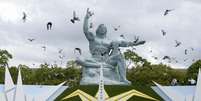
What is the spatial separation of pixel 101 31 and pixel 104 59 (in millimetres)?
1702

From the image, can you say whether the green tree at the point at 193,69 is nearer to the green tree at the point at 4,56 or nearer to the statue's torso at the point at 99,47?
the green tree at the point at 4,56

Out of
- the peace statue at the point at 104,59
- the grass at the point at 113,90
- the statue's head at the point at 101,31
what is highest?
the statue's head at the point at 101,31

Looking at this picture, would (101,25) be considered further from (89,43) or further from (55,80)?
(55,80)

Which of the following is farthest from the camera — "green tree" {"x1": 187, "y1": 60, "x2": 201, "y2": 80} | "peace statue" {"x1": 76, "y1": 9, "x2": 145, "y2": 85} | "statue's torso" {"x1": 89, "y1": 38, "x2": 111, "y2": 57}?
"green tree" {"x1": 187, "y1": 60, "x2": 201, "y2": 80}

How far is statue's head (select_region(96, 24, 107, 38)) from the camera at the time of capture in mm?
35369

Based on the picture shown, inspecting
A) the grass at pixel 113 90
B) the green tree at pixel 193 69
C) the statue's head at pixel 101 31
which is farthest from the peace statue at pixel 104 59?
the green tree at pixel 193 69

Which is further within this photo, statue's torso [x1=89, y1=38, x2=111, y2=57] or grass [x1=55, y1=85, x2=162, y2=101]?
statue's torso [x1=89, y1=38, x2=111, y2=57]

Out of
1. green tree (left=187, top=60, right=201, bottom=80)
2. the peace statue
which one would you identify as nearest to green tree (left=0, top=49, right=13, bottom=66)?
green tree (left=187, top=60, right=201, bottom=80)

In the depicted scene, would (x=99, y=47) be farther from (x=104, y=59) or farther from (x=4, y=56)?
(x=4, y=56)

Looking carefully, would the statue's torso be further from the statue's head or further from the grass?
the grass

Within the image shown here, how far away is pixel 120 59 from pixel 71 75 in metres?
28.1

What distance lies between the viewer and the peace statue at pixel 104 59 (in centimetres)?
3491

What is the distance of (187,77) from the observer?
2381 inches

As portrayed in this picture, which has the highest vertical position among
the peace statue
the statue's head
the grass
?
the statue's head
